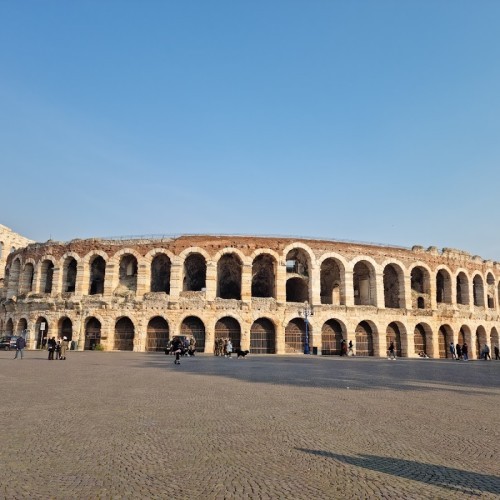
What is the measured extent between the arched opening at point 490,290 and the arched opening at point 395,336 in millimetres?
13840

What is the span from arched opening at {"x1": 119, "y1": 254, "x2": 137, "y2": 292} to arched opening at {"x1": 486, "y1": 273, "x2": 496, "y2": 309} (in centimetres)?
3444

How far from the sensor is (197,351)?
103 ft

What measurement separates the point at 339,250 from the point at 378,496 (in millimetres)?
31047

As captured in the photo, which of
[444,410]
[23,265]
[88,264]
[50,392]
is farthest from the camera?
[23,265]

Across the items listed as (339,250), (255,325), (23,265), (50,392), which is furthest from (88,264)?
(50,392)

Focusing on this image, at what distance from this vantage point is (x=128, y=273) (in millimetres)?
36469

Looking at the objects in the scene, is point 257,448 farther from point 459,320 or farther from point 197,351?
point 459,320

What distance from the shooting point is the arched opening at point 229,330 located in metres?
31.4

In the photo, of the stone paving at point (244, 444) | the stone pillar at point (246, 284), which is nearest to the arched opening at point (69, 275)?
the stone pillar at point (246, 284)

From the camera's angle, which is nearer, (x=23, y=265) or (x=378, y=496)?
(x=378, y=496)

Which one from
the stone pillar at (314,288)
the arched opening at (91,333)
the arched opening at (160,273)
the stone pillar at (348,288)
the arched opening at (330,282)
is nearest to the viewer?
the arched opening at (91,333)

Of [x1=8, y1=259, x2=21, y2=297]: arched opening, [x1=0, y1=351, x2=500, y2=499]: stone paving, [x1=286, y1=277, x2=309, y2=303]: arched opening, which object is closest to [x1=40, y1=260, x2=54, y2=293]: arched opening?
[x1=8, y1=259, x2=21, y2=297]: arched opening

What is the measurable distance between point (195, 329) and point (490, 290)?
101ft

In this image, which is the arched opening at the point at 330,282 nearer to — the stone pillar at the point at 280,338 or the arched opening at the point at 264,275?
the arched opening at the point at 264,275
